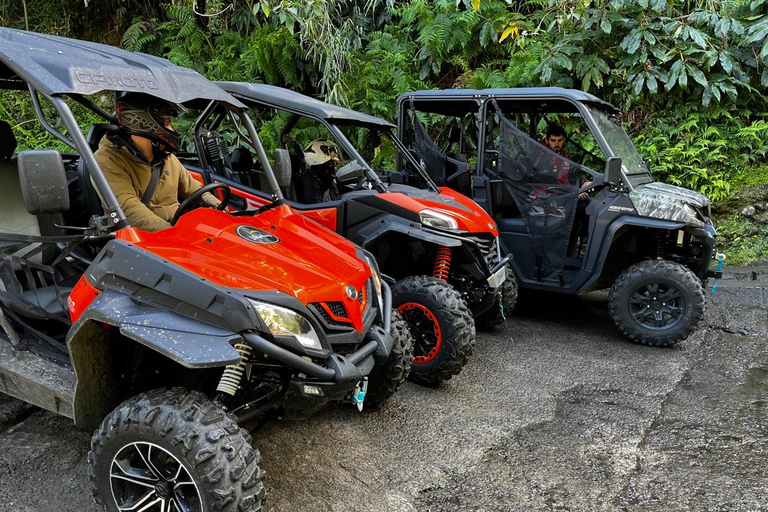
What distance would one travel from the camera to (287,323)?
2438mm

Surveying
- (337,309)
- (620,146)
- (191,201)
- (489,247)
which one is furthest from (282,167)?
(620,146)

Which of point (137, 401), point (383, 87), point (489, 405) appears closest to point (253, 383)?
point (137, 401)

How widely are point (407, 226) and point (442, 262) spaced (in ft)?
1.29

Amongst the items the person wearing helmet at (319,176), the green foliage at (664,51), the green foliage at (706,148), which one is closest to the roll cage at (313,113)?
the person wearing helmet at (319,176)

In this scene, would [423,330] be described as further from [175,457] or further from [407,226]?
[175,457]

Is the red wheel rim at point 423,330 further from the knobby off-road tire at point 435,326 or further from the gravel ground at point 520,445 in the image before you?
the gravel ground at point 520,445

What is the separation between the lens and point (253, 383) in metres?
2.79

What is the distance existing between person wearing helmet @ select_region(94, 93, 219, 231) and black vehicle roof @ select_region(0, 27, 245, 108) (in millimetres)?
168

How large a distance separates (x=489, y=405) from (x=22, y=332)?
2.83m

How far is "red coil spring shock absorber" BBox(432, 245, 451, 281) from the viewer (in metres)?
4.56

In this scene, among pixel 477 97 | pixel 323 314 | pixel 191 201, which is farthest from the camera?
pixel 477 97

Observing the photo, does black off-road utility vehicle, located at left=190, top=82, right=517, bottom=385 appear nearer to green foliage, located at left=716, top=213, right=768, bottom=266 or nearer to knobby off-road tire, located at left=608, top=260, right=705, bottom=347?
knobby off-road tire, located at left=608, top=260, right=705, bottom=347

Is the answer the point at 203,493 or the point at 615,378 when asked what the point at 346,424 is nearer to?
the point at 203,493

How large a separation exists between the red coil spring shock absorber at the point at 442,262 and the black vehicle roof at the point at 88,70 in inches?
77.7
